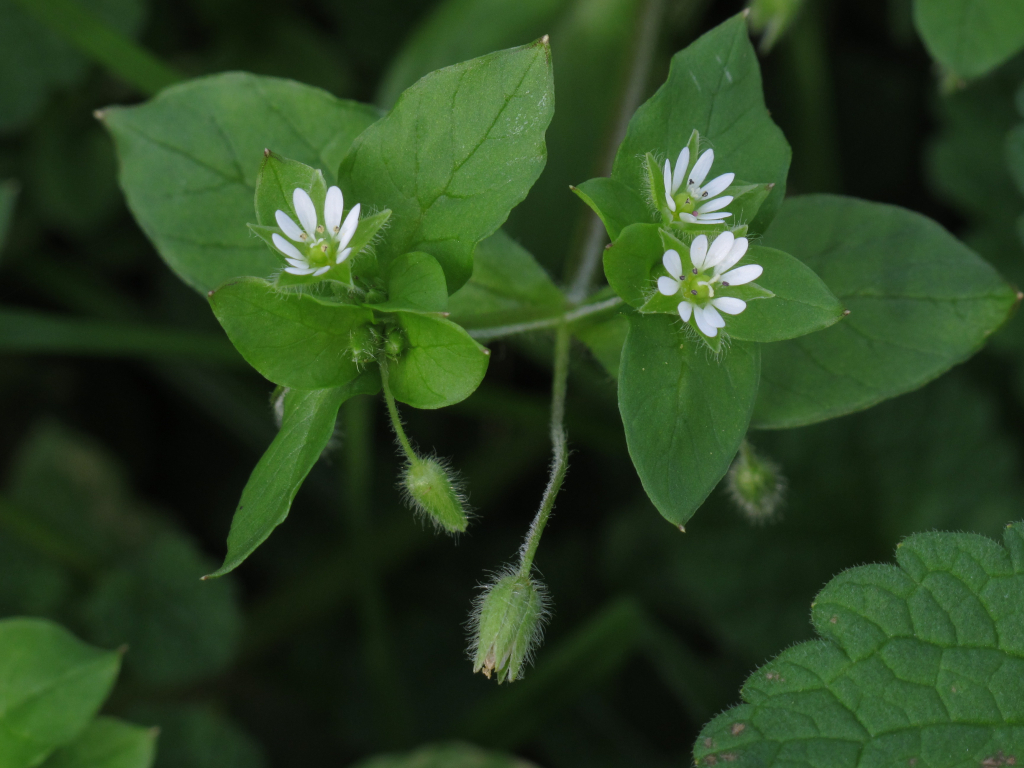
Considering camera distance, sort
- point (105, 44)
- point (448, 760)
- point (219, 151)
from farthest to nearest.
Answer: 1. point (105, 44)
2. point (448, 760)
3. point (219, 151)

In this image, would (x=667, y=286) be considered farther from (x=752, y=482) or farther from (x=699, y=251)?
(x=752, y=482)

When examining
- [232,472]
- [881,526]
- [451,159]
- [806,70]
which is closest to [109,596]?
[232,472]

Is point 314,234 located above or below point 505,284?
above

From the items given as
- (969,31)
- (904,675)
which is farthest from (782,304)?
(969,31)

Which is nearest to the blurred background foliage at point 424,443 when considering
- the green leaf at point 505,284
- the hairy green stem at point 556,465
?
the green leaf at point 505,284

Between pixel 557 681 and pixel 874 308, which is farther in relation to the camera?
pixel 557 681

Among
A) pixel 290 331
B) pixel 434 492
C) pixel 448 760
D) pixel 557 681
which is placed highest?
pixel 290 331

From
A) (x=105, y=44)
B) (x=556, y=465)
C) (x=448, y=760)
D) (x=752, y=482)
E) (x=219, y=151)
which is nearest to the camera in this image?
A: (x=556, y=465)

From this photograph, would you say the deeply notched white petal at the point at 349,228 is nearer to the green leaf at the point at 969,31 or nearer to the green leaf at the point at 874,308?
the green leaf at the point at 874,308
